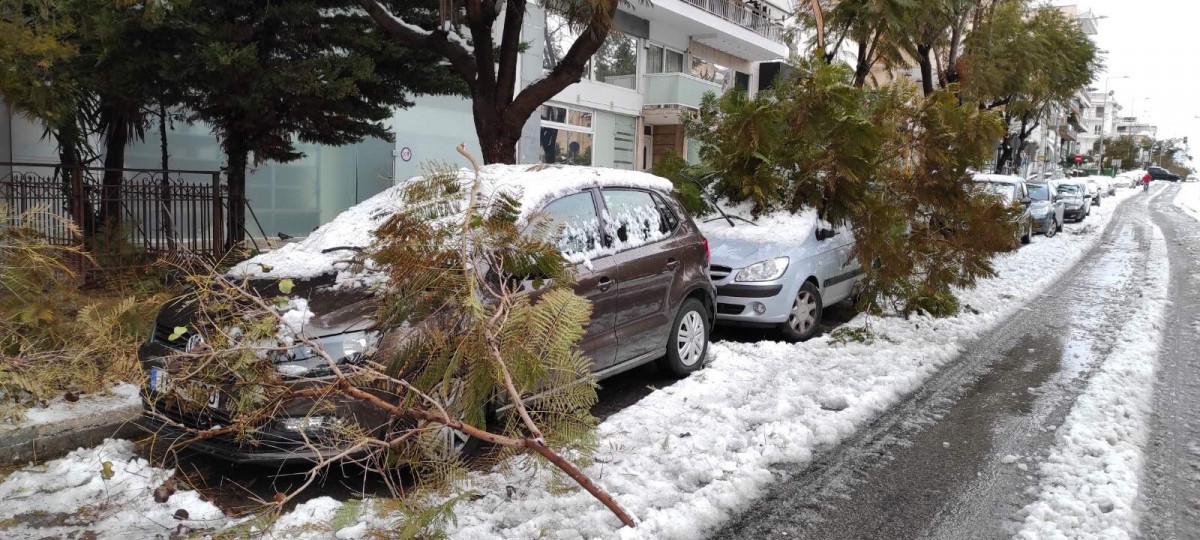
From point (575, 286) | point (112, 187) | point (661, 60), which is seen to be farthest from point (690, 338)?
point (661, 60)

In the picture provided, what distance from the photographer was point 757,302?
7871 millimetres

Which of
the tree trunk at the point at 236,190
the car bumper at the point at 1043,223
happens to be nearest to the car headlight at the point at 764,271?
the tree trunk at the point at 236,190

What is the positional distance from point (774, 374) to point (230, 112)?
23.6 ft

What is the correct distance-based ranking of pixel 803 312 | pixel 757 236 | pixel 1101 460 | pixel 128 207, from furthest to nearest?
pixel 128 207
pixel 757 236
pixel 803 312
pixel 1101 460

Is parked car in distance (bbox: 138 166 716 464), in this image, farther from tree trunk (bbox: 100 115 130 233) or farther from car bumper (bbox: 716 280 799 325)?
tree trunk (bbox: 100 115 130 233)

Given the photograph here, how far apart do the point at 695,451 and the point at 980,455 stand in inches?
69.6

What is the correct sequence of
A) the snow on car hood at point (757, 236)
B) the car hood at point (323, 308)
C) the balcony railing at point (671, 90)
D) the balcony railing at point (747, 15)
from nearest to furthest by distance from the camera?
1. the car hood at point (323, 308)
2. the snow on car hood at point (757, 236)
3. the balcony railing at point (671, 90)
4. the balcony railing at point (747, 15)

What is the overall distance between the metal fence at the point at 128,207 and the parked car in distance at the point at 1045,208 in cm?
1930

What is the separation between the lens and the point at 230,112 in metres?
9.73

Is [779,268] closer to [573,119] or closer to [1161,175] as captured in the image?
[573,119]

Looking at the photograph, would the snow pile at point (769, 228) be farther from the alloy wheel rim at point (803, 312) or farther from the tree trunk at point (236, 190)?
the tree trunk at point (236, 190)

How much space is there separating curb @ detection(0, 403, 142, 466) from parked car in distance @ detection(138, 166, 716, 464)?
0.39m

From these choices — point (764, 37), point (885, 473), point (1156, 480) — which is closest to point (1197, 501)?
point (1156, 480)

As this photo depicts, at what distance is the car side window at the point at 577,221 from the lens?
5.38 metres
